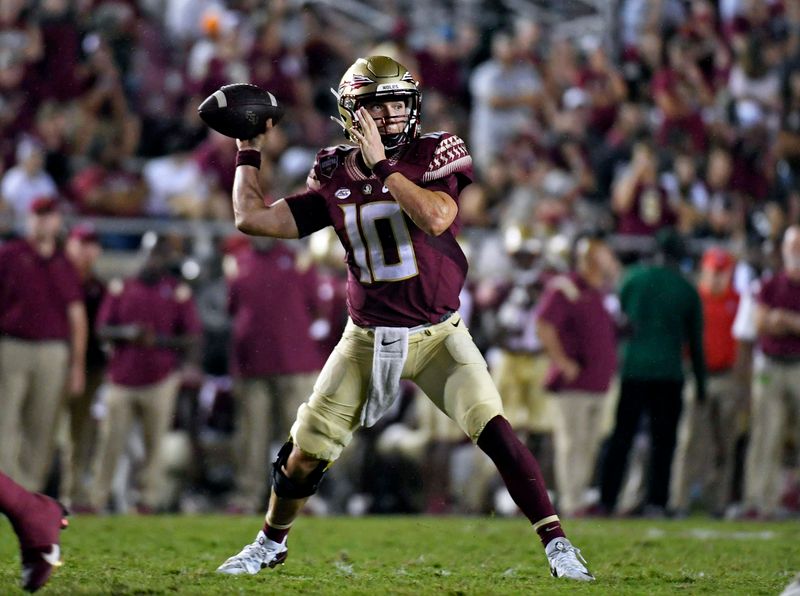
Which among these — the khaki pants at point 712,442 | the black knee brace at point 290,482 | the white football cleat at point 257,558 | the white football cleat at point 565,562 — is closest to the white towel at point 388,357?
the black knee brace at point 290,482

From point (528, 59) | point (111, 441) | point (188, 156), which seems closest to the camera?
point (111, 441)

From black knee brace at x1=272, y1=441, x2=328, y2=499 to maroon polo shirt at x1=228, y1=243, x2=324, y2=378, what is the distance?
4808 millimetres

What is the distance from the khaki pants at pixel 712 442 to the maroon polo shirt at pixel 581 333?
2.54ft

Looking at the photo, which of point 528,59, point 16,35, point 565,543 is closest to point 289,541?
point 565,543

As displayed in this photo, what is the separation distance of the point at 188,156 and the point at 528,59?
159 inches

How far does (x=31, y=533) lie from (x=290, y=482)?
1238mm

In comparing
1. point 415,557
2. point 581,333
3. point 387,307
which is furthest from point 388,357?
point 581,333

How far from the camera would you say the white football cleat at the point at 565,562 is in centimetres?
562

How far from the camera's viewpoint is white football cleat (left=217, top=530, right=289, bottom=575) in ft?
19.4

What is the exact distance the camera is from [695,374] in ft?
34.5

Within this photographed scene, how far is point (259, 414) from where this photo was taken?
424 inches

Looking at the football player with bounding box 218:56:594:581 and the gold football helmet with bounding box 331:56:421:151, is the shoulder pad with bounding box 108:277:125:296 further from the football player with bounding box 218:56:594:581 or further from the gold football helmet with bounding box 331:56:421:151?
the gold football helmet with bounding box 331:56:421:151

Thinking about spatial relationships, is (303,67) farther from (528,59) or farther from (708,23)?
(708,23)

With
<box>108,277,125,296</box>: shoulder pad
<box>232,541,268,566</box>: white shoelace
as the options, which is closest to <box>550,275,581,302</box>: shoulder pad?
<box>108,277,125,296</box>: shoulder pad
